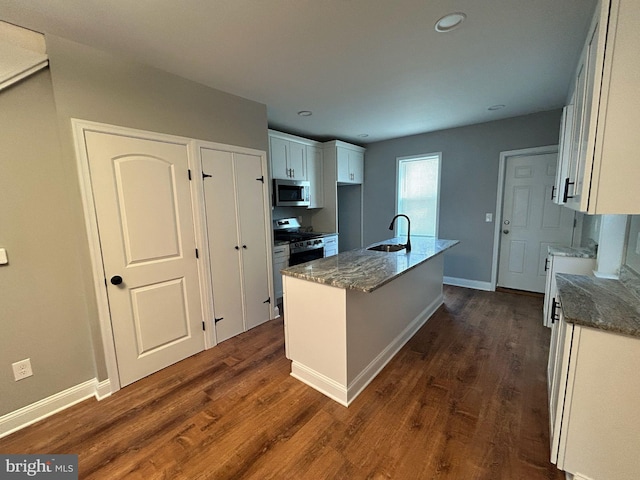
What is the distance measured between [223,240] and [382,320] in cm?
172

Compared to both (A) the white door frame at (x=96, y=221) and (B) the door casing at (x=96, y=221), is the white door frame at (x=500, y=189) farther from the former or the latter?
(A) the white door frame at (x=96, y=221)

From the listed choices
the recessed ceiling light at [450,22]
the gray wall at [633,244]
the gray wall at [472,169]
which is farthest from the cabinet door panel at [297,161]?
the gray wall at [633,244]

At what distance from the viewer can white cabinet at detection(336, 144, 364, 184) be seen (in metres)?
4.55

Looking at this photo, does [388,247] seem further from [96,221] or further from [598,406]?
[96,221]

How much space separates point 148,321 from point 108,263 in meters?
0.58

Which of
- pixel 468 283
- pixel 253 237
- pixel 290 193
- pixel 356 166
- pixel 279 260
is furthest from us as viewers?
pixel 356 166

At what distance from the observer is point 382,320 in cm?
228

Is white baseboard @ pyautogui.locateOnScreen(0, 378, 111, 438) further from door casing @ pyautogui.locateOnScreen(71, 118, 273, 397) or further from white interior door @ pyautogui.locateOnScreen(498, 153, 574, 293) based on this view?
white interior door @ pyautogui.locateOnScreen(498, 153, 574, 293)

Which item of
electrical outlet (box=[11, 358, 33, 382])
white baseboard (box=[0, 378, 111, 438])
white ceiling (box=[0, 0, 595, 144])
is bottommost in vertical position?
white baseboard (box=[0, 378, 111, 438])

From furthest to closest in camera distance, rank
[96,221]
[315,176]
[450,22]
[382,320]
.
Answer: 1. [315,176]
2. [382,320]
3. [96,221]
4. [450,22]

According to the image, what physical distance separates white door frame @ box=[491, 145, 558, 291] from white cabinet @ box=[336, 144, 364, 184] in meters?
2.24

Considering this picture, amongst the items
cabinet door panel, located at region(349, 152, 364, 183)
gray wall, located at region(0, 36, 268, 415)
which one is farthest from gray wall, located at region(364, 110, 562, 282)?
gray wall, located at region(0, 36, 268, 415)

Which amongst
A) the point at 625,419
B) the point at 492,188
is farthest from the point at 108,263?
the point at 492,188

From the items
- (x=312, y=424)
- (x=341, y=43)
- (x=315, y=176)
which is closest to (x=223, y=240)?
(x=312, y=424)
